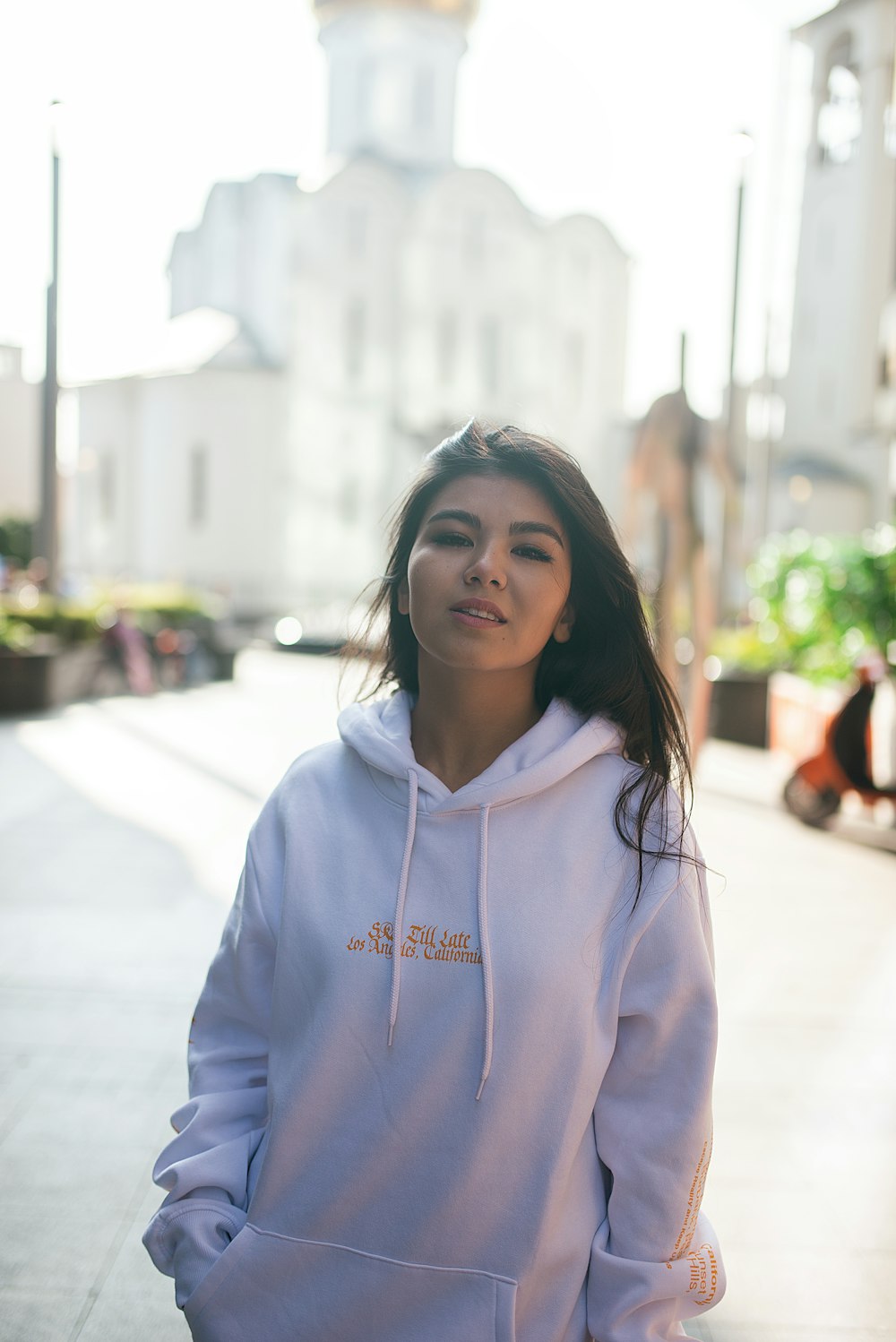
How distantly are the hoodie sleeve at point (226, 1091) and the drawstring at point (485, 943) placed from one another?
0.32 m

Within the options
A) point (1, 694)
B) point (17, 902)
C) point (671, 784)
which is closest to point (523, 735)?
point (671, 784)

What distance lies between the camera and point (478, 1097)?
1.67m

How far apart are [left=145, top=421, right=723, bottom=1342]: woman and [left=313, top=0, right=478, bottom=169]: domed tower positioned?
44.6m

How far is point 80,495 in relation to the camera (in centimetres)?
4288

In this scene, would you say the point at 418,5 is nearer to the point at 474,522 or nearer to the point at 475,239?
the point at 475,239

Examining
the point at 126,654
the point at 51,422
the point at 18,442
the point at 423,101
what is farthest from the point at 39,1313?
the point at 18,442

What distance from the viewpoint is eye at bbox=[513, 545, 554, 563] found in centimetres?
179

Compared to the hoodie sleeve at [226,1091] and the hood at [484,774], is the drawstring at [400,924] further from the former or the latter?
the hoodie sleeve at [226,1091]

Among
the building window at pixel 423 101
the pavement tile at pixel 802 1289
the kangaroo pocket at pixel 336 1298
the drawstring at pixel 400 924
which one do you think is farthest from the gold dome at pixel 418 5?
the kangaroo pocket at pixel 336 1298

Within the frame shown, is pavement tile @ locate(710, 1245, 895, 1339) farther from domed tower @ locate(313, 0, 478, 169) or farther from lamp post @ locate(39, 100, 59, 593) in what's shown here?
domed tower @ locate(313, 0, 478, 169)

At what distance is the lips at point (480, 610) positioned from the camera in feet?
5.73

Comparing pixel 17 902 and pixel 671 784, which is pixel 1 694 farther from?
pixel 671 784

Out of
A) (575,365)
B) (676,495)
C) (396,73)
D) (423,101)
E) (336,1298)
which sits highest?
(396,73)

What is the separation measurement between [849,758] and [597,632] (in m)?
6.22
